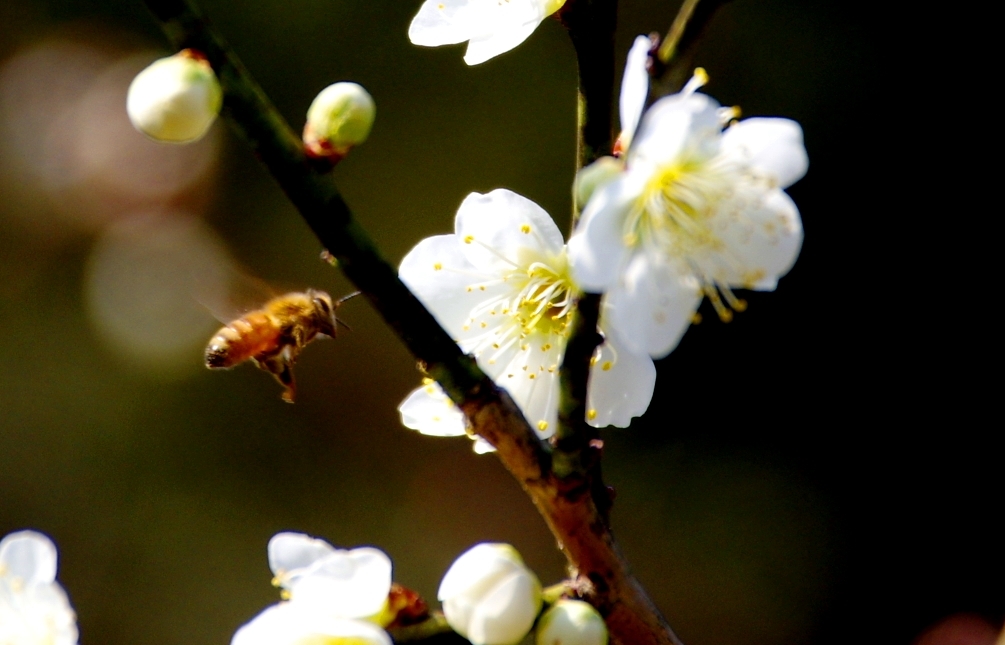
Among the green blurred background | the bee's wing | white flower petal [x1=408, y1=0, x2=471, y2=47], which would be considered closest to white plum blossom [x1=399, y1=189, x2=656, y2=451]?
white flower petal [x1=408, y1=0, x2=471, y2=47]

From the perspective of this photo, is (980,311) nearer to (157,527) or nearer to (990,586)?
(990,586)

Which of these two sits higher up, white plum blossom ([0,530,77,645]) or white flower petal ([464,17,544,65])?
white flower petal ([464,17,544,65])

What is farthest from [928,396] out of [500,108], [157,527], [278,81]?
[157,527]

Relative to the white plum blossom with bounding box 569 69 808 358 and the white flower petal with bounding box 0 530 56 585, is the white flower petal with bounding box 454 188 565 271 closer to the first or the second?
the white plum blossom with bounding box 569 69 808 358

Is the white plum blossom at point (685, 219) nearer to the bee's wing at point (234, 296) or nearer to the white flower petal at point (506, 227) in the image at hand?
the white flower petal at point (506, 227)

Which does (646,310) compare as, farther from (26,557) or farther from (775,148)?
(26,557)
